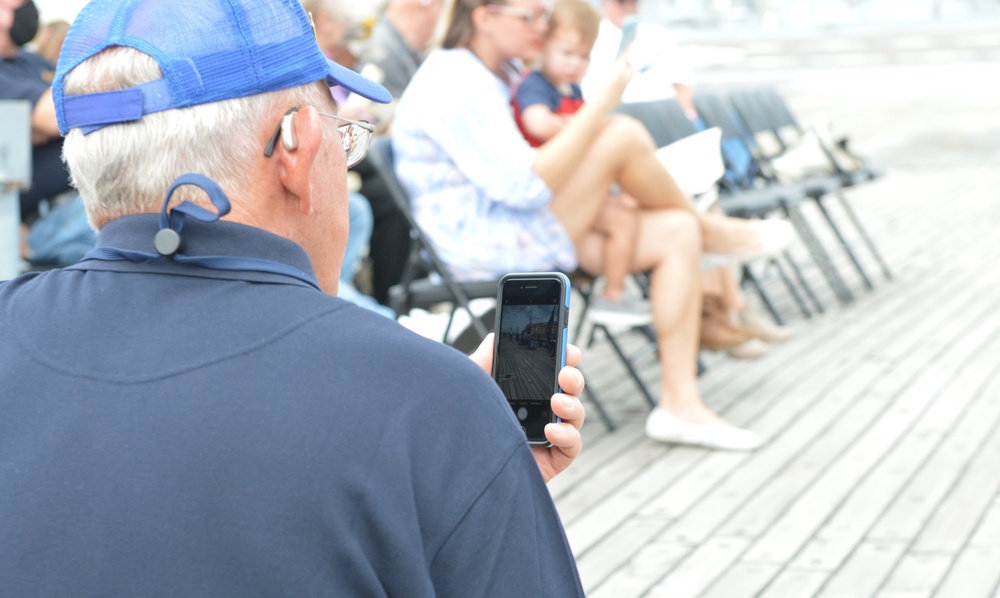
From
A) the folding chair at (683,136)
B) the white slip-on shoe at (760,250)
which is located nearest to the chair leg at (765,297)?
the folding chair at (683,136)

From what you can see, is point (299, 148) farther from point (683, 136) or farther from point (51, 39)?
point (683, 136)

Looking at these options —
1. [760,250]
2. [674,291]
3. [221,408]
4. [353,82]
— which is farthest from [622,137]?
[221,408]

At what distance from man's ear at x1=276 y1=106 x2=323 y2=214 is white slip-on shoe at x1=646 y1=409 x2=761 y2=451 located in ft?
10.7

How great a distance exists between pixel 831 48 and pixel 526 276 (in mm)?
29105

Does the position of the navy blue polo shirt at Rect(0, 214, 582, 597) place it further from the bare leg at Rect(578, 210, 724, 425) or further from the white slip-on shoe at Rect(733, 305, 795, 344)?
the white slip-on shoe at Rect(733, 305, 795, 344)

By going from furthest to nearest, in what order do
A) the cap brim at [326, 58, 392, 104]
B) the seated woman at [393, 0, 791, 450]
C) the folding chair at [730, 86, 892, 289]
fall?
the folding chair at [730, 86, 892, 289]
the seated woman at [393, 0, 791, 450]
the cap brim at [326, 58, 392, 104]

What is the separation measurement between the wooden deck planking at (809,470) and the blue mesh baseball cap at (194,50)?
2.20m

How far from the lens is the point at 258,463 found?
1069 mm

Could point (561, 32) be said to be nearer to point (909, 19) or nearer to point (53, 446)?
point (53, 446)

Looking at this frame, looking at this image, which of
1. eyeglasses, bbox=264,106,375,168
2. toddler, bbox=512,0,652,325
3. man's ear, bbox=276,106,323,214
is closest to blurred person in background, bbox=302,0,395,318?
toddler, bbox=512,0,652,325

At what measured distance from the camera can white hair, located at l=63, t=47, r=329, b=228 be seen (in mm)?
1204

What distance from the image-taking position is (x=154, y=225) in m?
1.21

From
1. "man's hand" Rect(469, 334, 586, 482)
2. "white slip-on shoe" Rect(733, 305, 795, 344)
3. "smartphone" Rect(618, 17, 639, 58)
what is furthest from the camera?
"smartphone" Rect(618, 17, 639, 58)

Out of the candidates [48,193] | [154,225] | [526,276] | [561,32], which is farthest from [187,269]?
[561,32]
